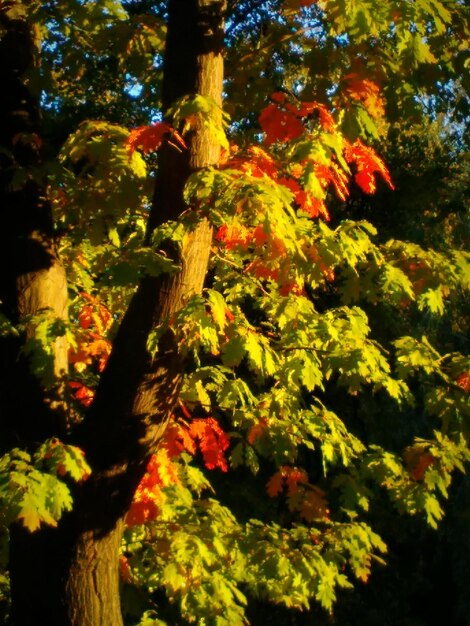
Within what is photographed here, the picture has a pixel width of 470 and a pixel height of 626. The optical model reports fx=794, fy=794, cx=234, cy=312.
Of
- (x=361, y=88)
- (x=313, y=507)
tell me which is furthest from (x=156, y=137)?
(x=313, y=507)

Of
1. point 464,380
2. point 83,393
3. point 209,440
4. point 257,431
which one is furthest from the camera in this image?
point 209,440

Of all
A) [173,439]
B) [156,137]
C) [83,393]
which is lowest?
[173,439]

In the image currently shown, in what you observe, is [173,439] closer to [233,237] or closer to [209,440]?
[209,440]

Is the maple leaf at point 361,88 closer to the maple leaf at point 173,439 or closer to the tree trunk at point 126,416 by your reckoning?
the tree trunk at point 126,416

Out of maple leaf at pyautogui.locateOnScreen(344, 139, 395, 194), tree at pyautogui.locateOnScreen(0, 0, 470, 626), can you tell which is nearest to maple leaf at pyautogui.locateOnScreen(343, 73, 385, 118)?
tree at pyautogui.locateOnScreen(0, 0, 470, 626)

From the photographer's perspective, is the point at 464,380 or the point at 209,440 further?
the point at 209,440

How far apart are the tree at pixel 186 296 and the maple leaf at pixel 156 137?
0.04 feet

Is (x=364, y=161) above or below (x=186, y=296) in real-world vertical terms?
above

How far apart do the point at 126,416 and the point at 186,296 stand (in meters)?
0.66

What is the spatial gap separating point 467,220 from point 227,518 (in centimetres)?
846

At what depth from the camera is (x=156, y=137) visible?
3836 millimetres

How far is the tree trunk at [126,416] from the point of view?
3869 mm

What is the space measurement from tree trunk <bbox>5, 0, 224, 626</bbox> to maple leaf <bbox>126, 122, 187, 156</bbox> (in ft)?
0.21

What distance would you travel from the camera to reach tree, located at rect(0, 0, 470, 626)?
3.76 meters
